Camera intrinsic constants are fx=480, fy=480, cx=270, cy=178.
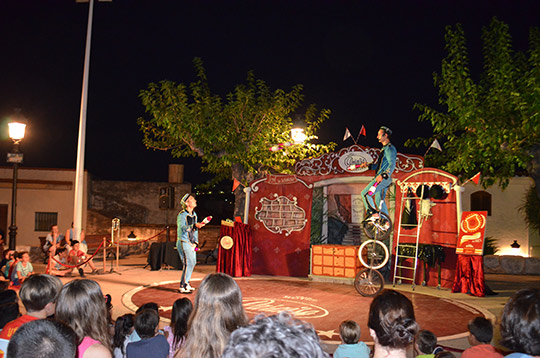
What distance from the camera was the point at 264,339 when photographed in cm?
147

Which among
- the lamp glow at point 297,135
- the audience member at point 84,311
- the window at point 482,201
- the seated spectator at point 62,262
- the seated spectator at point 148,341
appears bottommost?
the seated spectator at point 62,262

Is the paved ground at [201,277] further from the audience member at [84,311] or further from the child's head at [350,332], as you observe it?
the audience member at [84,311]

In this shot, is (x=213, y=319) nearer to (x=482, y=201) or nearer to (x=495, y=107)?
(x=495, y=107)

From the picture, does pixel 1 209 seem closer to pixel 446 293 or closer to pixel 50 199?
pixel 50 199

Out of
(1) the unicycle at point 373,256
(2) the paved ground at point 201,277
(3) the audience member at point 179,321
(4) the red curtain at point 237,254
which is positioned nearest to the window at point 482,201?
(2) the paved ground at point 201,277

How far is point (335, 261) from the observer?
14.0 meters

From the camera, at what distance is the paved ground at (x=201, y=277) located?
9937 millimetres

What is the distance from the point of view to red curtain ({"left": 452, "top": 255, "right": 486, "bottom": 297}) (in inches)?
469

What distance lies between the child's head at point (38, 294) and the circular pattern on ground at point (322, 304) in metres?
4.79

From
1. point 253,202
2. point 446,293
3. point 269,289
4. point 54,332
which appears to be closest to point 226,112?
point 253,202

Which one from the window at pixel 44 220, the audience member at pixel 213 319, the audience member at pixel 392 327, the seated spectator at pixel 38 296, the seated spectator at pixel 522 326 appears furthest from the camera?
the window at pixel 44 220

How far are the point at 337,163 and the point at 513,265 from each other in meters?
8.12

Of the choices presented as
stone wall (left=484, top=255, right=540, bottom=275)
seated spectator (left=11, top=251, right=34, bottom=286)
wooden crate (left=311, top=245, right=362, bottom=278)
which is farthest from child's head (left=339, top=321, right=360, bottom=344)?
stone wall (left=484, top=255, right=540, bottom=275)

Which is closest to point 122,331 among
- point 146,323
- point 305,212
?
point 146,323
